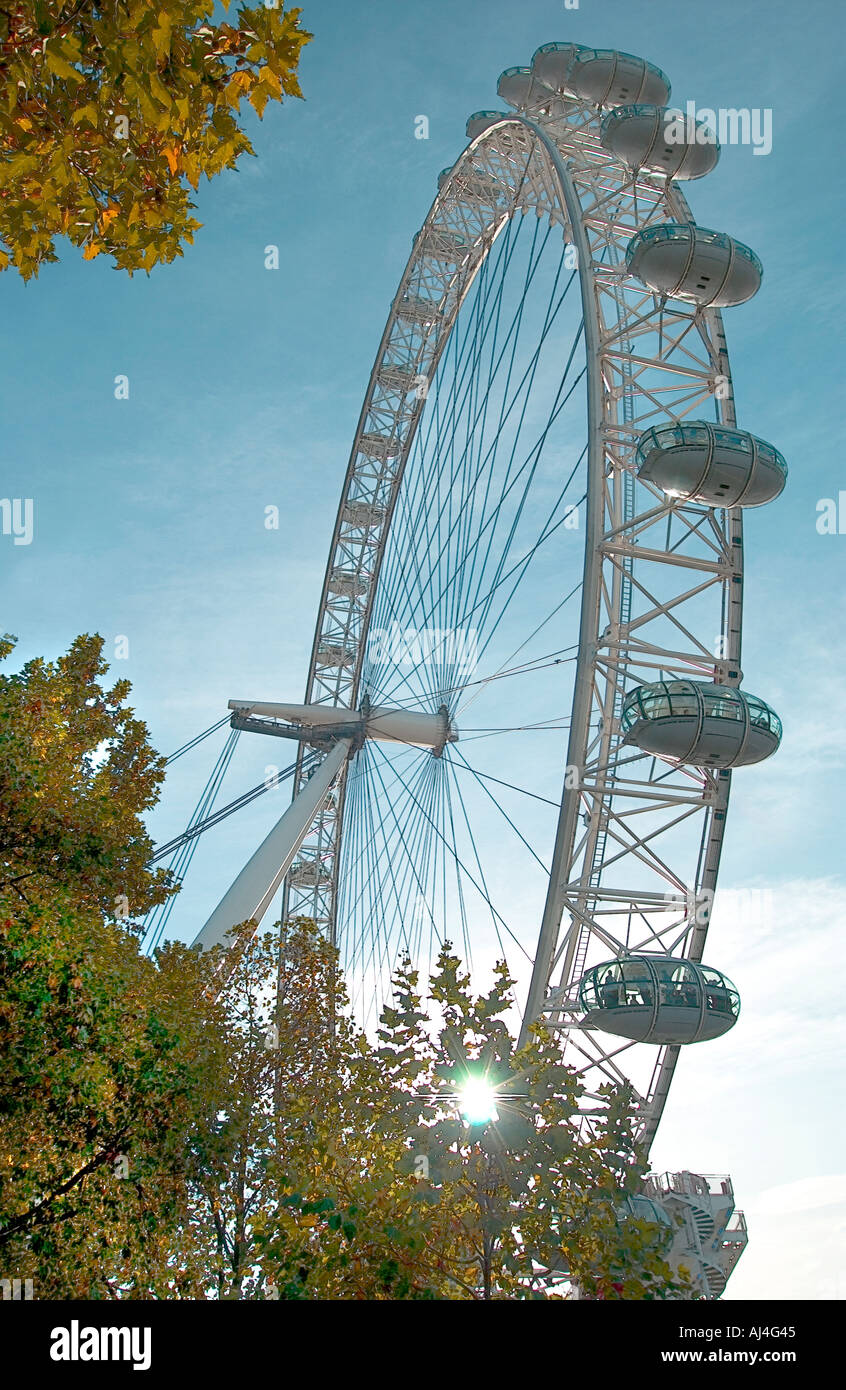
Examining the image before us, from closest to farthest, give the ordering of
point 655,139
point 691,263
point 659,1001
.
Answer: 1. point 659,1001
2. point 691,263
3. point 655,139

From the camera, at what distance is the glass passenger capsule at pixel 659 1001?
836 inches

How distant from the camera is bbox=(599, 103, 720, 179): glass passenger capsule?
28828mm

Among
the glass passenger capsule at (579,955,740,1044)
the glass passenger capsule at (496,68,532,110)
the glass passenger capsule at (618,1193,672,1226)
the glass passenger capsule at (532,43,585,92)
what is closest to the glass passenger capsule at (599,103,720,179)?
the glass passenger capsule at (532,43,585,92)

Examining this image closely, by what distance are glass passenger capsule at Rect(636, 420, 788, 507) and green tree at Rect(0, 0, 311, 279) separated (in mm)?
19839

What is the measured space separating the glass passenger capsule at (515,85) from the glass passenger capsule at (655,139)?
17.6ft

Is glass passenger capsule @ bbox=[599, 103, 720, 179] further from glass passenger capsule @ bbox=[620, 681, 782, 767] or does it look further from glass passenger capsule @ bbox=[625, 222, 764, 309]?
glass passenger capsule @ bbox=[620, 681, 782, 767]

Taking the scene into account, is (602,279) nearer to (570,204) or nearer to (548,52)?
(570,204)

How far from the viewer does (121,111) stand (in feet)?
17.2

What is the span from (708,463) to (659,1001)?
37.6ft

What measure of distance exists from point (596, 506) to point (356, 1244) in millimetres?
17953

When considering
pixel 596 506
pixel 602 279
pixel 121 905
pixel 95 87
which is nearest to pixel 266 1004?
pixel 121 905

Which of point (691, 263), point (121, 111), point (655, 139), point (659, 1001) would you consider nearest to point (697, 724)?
point (659, 1001)

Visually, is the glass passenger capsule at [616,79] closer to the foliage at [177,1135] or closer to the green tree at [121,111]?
the foliage at [177,1135]

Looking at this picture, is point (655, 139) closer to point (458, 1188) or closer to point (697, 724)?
point (697, 724)
